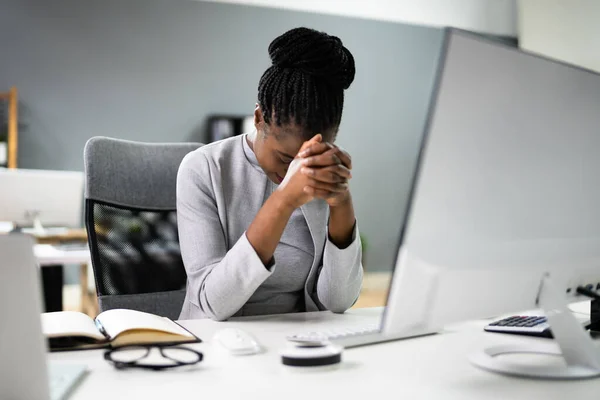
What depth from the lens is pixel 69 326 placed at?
3.37 ft

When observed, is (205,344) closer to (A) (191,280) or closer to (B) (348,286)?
(A) (191,280)

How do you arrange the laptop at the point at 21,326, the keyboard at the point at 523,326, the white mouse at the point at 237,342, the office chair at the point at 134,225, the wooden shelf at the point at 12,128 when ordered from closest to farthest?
the laptop at the point at 21,326, the white mouse at the point at 237,342, the keyboard at the point at 523,326, the office chair at the point at 134,225, the wooden shelf at the point at 12,128

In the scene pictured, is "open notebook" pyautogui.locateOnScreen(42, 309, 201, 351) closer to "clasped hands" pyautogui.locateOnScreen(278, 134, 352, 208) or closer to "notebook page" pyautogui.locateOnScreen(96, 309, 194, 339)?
"notebook page" pyautogui.locateOnScreen(96, 309, 194, 339)

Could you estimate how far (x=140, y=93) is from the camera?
230 inches

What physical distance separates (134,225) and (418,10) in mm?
5497

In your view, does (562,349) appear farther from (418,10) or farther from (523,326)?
(418,10)

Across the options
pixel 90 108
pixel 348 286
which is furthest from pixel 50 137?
pixel 348 286

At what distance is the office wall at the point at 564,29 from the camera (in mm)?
5344

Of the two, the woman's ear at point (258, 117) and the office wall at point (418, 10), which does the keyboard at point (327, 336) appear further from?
the office wall at point (418, 10)

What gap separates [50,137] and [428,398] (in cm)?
537

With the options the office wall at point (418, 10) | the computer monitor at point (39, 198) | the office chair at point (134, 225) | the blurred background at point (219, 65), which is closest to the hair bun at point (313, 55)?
the office chair at point (134, 225)

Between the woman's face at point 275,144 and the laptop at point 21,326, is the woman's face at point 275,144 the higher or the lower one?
the higher one

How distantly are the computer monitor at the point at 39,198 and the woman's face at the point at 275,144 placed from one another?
2017 mm

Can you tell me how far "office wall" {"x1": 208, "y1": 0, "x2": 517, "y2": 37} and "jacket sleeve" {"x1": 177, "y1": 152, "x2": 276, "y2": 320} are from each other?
517 cm
